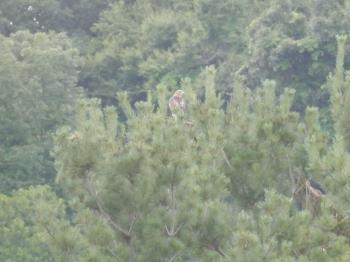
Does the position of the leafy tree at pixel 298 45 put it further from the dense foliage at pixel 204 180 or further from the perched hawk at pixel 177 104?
the dense foliage at pixel 204 180

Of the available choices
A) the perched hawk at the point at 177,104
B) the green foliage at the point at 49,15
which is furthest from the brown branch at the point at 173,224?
the green foliage at the point at 49,15

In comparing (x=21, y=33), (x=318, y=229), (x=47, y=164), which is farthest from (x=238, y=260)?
(x=21, y=33)

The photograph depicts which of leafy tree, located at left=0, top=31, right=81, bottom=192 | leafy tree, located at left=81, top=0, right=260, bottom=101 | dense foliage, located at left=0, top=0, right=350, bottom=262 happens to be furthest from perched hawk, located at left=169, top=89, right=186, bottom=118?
leafy tree, located at left=81, top=0, right=260, bottom=101

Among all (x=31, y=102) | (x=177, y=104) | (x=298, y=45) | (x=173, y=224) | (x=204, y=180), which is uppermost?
(x=177, y=104)

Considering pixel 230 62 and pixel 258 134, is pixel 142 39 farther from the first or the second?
pixel 258 134

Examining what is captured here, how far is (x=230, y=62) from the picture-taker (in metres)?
22.0

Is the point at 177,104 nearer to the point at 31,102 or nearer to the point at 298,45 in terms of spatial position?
the point at 31,102

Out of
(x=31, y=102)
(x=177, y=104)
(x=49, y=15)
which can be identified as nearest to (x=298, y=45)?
(x=31, y=102)

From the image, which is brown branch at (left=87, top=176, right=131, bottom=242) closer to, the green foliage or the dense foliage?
the dense foliage

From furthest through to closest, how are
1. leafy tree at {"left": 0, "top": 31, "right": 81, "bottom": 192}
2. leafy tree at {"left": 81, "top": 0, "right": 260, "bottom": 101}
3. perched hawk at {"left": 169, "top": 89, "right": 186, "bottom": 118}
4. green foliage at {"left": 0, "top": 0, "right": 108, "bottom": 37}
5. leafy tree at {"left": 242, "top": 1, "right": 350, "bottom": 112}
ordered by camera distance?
green foliage at {"left": 0, "top": 0, "right": 108, "bottom": 37} < leafy tree at {"left": 81, "top": 0, "right": 260, "bottom": 101} < leafy tree at {"left": 242, "top": 1, "right": 350, "bottom": 112} < leafy tree at {"left": 0, "top": 31, "right": 81, "bottom": 192} < perched hawk at {"left": 169, "top": 89, "right": 186, "bottom": 118}

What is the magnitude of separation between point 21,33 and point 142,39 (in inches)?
141

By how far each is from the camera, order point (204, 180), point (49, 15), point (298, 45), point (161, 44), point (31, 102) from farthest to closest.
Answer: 1. point (49, 15)
2. point (161, 44)
3. point (298, 45)
4. point (31, 102)
5. point (204, 180)

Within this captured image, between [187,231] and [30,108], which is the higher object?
[187,231]

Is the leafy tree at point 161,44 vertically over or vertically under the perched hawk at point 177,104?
under
